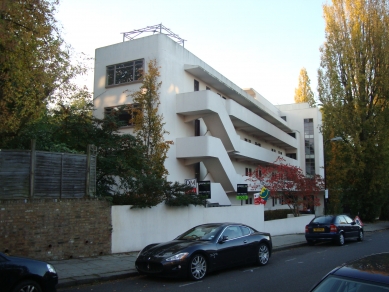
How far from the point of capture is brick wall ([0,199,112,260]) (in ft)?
36.9

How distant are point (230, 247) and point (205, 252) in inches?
44.1

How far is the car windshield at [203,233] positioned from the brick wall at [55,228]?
3349 mm

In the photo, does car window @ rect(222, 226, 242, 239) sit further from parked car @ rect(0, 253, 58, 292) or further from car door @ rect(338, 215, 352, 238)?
car door @ rect(338, 215, 352, 238)

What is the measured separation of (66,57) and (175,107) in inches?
437

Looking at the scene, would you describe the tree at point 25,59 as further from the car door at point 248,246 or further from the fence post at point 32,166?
the car door at point 248,246

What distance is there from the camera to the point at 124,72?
24.8m

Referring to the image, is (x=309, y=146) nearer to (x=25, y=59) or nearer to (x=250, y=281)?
(x=250, y=281)

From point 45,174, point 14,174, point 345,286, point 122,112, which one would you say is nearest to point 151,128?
point 122,112

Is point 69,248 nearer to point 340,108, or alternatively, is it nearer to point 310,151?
point 340,108

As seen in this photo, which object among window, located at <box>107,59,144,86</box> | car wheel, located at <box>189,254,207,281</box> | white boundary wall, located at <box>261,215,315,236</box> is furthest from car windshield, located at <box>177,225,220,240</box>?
window, located at <box>107,59,144,86</box>

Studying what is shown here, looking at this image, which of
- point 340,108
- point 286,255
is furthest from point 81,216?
→ point 340,108

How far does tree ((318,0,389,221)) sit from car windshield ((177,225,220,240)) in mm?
23698

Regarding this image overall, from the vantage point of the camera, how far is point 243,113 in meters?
30.2

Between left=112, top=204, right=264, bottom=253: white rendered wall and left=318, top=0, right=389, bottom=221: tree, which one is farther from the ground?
left=318, top=0, right=389, bottom=221: tree
